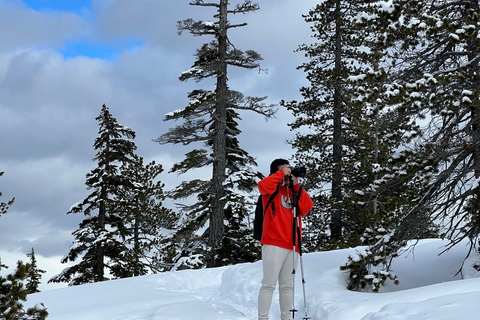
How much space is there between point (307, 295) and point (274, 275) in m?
2.13

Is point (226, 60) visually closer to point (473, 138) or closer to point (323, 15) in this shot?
point (323, 15)

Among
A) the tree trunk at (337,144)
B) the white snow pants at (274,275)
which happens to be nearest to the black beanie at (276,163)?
the white snow pants at (274,275)

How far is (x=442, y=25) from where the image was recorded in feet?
24.8

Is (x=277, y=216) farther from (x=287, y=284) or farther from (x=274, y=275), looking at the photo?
(x=287, y=284)

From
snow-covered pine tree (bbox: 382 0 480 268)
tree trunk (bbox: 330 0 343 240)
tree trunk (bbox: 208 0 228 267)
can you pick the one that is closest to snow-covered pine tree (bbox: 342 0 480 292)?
snow-covered pine tree (bbox: 382 0 480 268)

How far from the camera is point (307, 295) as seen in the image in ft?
26.2

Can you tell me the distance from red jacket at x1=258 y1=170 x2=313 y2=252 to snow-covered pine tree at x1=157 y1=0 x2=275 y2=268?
1338cm

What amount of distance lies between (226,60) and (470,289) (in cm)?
1716

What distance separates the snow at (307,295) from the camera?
5.82m

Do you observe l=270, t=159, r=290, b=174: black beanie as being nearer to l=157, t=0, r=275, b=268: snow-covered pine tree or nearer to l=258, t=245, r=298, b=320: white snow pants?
l=258, t=245, r=298, b=320: white snow pants

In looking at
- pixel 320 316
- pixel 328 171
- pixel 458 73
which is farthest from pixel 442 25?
pixel 328 171

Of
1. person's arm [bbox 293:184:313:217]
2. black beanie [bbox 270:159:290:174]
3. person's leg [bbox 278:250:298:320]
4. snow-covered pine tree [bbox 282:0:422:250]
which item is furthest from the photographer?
snow-covered pine tree [bbox 282:0:422:250]

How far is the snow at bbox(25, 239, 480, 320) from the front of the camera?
19.1ft

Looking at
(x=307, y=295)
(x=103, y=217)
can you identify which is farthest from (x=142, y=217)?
(x=307, y=295)
